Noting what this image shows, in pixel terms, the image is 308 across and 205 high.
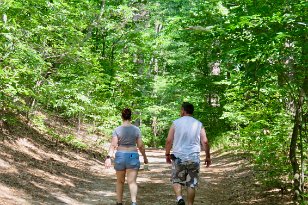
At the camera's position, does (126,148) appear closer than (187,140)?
No

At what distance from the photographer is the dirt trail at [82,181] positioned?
30.4 ft

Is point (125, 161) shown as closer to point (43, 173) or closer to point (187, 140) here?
point (187, 140)

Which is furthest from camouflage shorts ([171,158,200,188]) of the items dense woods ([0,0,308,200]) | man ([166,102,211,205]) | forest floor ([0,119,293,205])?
forest floor ([0,119,293,205])

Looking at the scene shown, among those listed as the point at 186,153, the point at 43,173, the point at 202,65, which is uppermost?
the point at 202,65

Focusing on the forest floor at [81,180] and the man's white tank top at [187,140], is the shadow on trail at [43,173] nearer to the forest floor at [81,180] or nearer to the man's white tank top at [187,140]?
the forest floor at [81,180]

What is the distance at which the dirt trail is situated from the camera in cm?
926

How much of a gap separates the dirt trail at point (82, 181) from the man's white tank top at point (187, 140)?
8.54 ft

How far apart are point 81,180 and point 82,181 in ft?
0.37

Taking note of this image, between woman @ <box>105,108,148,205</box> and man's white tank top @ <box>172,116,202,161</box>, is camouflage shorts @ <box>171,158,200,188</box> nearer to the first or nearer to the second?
man's white tank top @ <box>172,116,202,161</box>

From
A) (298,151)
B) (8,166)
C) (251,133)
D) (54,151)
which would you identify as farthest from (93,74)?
(298,151)

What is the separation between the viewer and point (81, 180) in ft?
39.2

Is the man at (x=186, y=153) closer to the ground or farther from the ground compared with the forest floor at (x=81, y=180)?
farther from the ground

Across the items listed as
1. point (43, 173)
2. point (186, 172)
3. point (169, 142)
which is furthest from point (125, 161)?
point (43, 173)

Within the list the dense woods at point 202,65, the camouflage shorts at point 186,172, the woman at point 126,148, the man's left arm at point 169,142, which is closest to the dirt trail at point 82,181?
the dense woods at point 202,65
